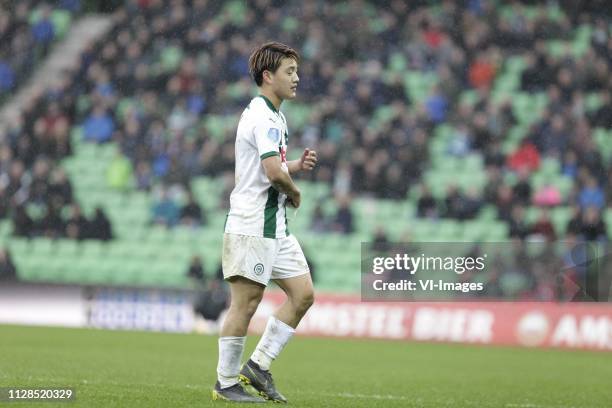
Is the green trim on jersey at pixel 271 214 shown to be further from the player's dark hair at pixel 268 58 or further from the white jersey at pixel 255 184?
the player's dark hair at pixel 268 58

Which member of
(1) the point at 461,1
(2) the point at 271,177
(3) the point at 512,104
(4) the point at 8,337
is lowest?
(4) the point at 8,337

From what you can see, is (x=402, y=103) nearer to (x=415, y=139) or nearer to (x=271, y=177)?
(x=415, y=139)

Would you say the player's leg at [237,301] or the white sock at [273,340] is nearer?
the player's leg at [237,301]

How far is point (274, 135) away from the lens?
7.36 m

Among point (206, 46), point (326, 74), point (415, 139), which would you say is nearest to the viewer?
point (415, 139)

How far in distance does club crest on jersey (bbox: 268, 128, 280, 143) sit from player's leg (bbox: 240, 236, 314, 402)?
2.21 feet

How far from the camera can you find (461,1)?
24.7 metres

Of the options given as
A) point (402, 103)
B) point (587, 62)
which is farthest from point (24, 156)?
point (587, 62)

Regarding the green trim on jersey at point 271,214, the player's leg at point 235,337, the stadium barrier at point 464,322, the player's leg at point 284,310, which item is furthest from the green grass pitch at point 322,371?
the green trim on jersey at point 271,214

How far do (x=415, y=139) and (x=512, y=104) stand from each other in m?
2.07

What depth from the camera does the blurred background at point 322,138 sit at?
69.0 ft

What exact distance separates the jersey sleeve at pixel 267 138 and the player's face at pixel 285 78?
0.28 metres

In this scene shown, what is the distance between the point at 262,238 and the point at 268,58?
3.73ft

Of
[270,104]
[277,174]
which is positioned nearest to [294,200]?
[277,174]
